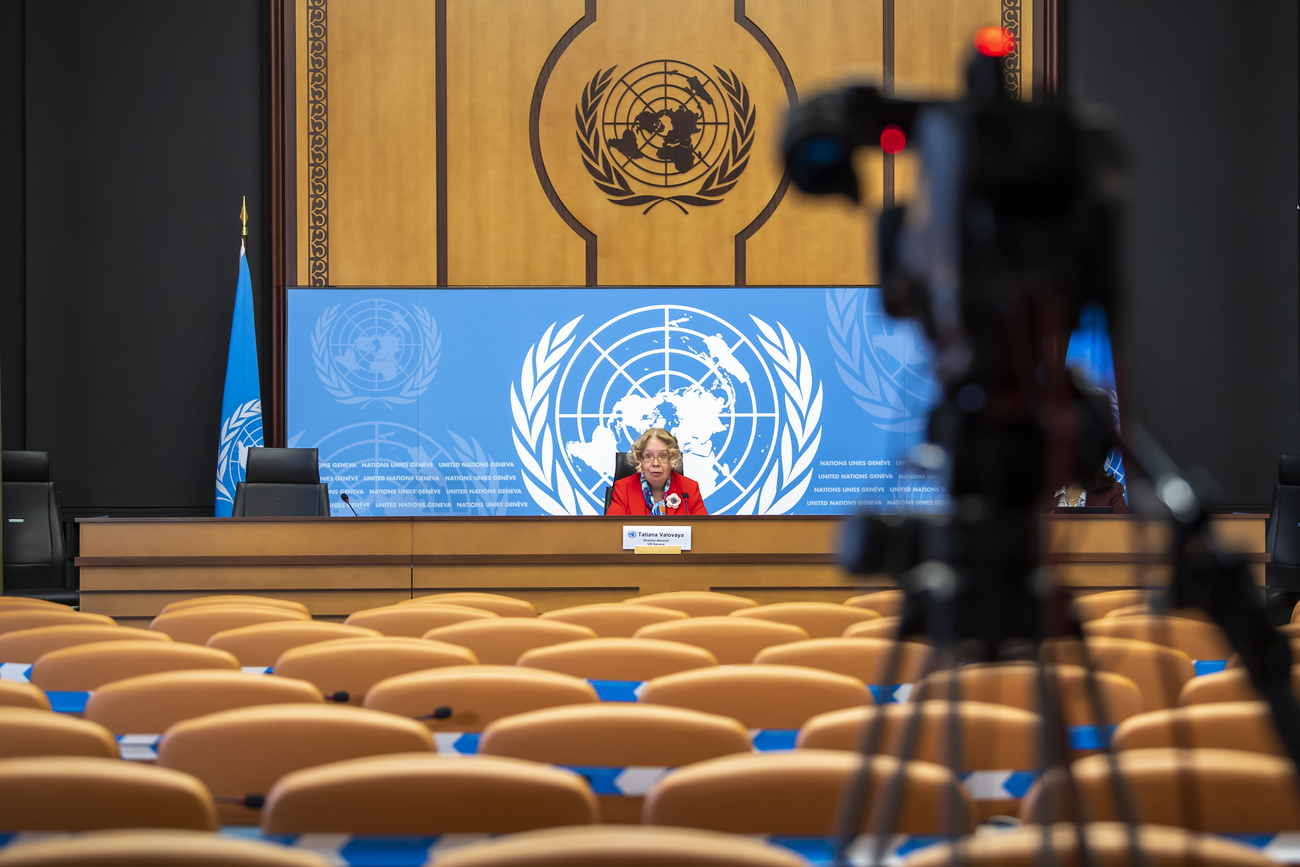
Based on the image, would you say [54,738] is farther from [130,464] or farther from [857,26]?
[857,26]

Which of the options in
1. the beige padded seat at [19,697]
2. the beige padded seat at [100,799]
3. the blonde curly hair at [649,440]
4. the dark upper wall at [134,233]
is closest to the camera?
the beige padded seat at [100,799]

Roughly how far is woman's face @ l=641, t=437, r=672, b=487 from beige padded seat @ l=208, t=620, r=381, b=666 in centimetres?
313

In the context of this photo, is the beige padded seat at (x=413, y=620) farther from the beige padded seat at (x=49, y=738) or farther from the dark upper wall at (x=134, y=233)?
the dark upper wall at (x=134, y=233)

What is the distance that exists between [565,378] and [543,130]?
1.94 metres

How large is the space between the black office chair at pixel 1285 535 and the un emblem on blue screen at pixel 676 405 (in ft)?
9.76

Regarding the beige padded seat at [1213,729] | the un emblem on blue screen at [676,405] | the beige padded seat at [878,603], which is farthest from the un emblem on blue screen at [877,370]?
the beige padded seat at [1213,729]

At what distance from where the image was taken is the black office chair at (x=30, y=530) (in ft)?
19.3

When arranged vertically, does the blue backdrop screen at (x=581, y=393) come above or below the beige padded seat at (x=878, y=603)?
above

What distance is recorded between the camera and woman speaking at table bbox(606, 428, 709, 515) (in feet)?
17.6

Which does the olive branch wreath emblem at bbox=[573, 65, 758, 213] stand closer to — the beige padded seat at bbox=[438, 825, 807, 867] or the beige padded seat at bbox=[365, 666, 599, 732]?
the beige padded seat at bbox=[365, 666, 599, 732]

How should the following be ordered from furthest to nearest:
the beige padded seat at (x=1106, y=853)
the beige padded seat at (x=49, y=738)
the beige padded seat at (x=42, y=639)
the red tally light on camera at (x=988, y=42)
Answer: the beige padded seat at (x=42, y=639), the beige padded seat at (x=49, y=738), the beige padded seat at (x=1106, y=853), the red tally light on camera at (x=988, y=42)

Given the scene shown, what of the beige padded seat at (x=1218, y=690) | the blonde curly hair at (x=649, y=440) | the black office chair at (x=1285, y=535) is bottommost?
the black office chair at (x=1285, y=535)

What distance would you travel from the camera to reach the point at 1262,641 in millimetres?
652

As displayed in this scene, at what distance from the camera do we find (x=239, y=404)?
22.7ft
